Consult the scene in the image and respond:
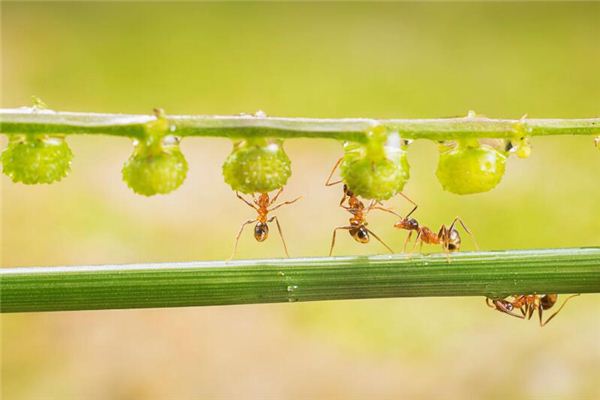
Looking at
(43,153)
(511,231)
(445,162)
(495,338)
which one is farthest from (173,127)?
(511,231)

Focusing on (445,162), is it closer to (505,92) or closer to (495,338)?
(495,338)

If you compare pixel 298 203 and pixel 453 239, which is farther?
pixel 298 203

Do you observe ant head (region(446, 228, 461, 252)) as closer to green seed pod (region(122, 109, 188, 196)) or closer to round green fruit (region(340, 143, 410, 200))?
round green fruit (region(340, 143, 410, 200))

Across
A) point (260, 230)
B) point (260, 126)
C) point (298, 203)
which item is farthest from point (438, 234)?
point (298, 203)

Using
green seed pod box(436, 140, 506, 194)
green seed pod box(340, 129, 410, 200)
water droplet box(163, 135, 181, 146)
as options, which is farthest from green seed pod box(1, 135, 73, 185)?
green seed pod box(436, 140, 506, 194)

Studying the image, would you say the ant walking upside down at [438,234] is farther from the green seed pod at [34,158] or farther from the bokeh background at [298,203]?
the bokeh background at [298,203]

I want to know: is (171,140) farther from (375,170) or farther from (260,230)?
(260,230)
